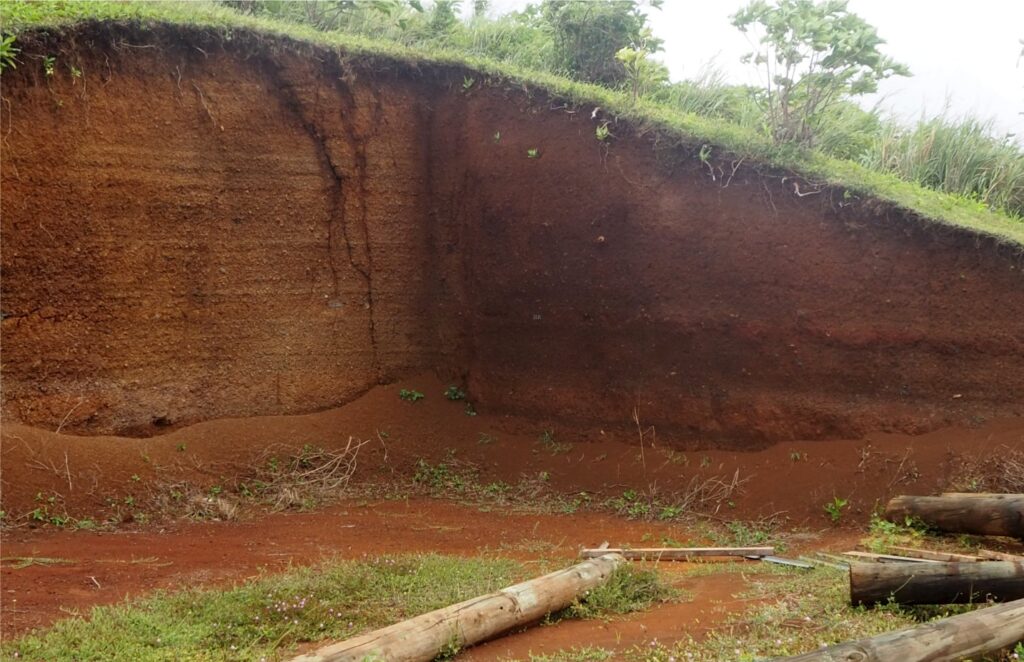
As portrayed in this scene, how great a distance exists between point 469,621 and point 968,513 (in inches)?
172

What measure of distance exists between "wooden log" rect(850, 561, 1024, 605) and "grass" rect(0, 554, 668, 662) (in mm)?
1269

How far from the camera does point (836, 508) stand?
7.81 m

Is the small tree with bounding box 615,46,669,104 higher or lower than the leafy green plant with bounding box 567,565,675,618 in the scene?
higher

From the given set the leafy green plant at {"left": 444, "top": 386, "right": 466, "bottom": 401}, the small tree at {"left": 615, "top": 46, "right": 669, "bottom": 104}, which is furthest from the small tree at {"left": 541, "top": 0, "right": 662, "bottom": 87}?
the leafy green plant at {"left": 444, "top": 386, "right": 466, "bottom": 401}

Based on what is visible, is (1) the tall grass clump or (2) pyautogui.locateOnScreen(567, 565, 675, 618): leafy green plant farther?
(1) the tall grass clump

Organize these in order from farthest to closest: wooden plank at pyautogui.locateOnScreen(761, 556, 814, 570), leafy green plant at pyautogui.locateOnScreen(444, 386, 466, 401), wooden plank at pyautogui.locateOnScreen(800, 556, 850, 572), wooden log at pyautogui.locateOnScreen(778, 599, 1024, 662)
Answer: leafy green plant at pyautogui.locateOnScreen(444, 386, 466, 401) → wooden plank at pyautogui.locateOnScreen(761, 556, 814, 570) → wooden plank at pyautogui.locateOnScreen(800, 556, 850, 572) → wooden log at pyautogui.locateOnScreen(778, 599, 1024, 662)

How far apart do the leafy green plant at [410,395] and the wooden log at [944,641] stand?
6.52 m

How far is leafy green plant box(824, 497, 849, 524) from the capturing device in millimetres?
7766

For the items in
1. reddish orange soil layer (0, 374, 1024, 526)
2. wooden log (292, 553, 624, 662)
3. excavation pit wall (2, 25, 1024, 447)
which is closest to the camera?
wooden log (292, 553, 624, 662)

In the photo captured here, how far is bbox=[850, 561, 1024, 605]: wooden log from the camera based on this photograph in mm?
4922

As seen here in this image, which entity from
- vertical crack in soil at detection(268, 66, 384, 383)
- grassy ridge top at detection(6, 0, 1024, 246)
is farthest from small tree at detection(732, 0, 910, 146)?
vertical crack in soil at detection(268, 66, 384, 383)

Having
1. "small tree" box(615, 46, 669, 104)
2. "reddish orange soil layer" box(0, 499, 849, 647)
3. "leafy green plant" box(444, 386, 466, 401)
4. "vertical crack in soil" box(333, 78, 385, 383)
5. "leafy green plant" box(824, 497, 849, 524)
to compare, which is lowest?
"reddish orange soil layer" box(0, 499, 849, 647)

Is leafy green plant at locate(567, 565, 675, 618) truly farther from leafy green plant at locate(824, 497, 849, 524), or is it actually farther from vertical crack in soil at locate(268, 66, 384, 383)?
vertical crack in soil at locate(268, 66, 384, 383)

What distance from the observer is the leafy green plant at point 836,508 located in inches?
306
